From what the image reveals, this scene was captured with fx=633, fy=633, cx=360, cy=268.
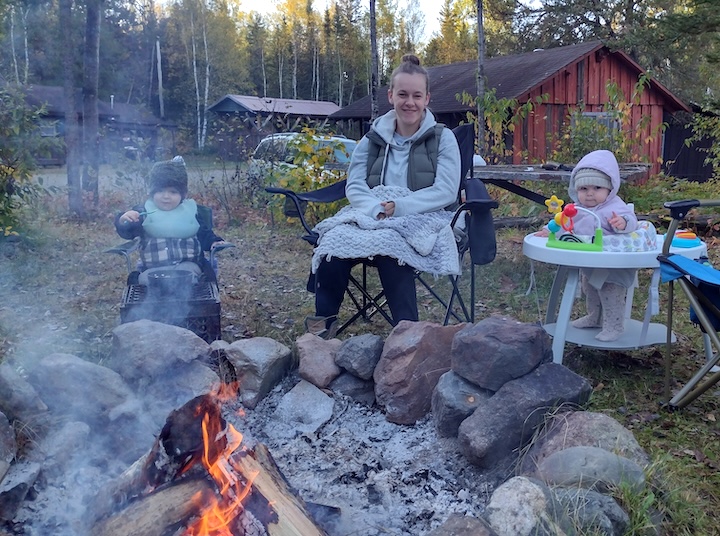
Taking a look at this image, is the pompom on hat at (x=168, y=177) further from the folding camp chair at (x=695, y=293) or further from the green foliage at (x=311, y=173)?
the green foliage at (x=311, y=173)

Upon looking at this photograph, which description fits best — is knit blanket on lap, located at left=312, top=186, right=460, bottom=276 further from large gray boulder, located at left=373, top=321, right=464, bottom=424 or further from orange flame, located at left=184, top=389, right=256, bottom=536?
orange flame, located at left=184, top=389, right=256, bottom=536

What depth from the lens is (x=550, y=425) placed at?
203cm

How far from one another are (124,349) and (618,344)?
212 cm

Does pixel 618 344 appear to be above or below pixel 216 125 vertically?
below

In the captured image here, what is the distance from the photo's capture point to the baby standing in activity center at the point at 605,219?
2.85 m

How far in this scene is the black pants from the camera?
9.96ft

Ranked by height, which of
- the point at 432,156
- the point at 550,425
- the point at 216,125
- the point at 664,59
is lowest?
the point at 550,425

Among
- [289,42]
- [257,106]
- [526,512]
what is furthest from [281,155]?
[289,42]

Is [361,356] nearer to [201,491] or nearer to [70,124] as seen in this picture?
[201,491]

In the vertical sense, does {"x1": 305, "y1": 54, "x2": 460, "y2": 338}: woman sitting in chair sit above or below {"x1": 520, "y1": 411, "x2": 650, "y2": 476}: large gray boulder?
above

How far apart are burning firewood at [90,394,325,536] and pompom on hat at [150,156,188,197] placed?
5.51 feet

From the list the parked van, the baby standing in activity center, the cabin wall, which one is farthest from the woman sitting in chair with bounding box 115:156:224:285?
the cabin wall

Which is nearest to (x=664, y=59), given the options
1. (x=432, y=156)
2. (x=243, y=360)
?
(x=432, y=156)

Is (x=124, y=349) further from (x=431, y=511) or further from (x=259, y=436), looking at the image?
(x=431, y=511)
